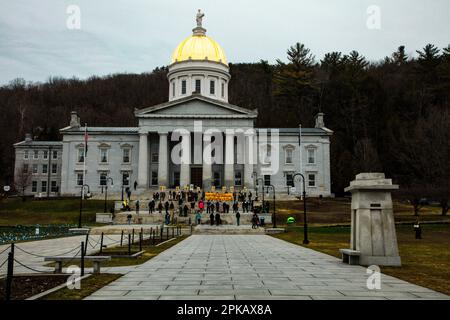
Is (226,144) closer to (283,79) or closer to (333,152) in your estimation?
(333,152)

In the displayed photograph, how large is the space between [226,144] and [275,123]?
3792 cm

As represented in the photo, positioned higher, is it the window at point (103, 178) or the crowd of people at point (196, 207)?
the window at point (103, 178)

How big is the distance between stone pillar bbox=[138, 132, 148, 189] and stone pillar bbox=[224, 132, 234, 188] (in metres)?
12.0

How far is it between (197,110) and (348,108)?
41629 millimetres

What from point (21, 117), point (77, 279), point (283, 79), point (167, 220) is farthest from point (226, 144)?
point (21, 117)

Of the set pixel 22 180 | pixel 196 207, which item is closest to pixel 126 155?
pixel 22 180

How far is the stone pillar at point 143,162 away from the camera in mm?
66438

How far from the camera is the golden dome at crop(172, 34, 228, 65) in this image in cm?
7638

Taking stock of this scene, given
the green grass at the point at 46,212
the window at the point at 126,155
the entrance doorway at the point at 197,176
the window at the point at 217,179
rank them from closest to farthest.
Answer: the green grass at the point at 46,212, the entrance doorway at the point at 197,176, the window at the point at 217,179, the window at the point at 126,155

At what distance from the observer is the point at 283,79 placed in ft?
331

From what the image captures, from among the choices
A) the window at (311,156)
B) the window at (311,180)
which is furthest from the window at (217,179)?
the window at (311,156)

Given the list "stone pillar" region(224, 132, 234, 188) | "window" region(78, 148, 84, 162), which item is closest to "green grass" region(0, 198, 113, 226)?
"window" region(78, 148, 84, 162)

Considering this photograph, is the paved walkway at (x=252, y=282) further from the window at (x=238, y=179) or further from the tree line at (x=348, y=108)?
the window at (x=238, y=179)

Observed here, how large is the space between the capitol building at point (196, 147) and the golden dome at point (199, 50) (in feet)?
0.57
